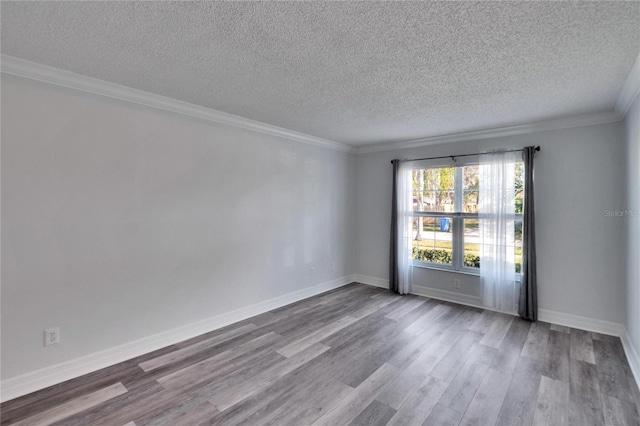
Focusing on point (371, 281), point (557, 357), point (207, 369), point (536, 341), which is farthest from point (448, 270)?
point (207, 369)

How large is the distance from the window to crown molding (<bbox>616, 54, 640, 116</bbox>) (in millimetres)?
1532

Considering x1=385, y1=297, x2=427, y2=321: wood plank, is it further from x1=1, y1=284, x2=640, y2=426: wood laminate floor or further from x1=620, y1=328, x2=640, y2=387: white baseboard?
x1=620, y1=328, x2=640, y2=387: white baseboard

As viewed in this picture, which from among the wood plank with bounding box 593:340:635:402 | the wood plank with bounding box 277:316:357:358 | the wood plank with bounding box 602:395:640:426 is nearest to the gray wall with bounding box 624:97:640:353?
the wood plank with bounding box 593:340:635:402

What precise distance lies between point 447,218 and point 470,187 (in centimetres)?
55

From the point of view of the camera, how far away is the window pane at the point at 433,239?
4.58 metres

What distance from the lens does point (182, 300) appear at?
124 inches

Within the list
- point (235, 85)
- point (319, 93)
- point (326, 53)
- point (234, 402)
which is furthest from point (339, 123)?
point (234, 402)

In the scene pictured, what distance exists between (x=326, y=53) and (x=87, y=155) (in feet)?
6.96

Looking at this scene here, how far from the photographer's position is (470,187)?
436cm

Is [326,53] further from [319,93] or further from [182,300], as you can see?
[182,300]

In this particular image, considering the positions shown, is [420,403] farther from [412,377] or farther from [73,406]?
[73,406]

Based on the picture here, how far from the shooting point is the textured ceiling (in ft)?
5.37

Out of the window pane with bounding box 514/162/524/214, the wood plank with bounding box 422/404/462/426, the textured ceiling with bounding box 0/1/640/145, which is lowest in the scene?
the wood plank with bounding box 422/404/462/426

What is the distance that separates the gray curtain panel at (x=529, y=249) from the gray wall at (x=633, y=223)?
81cm
